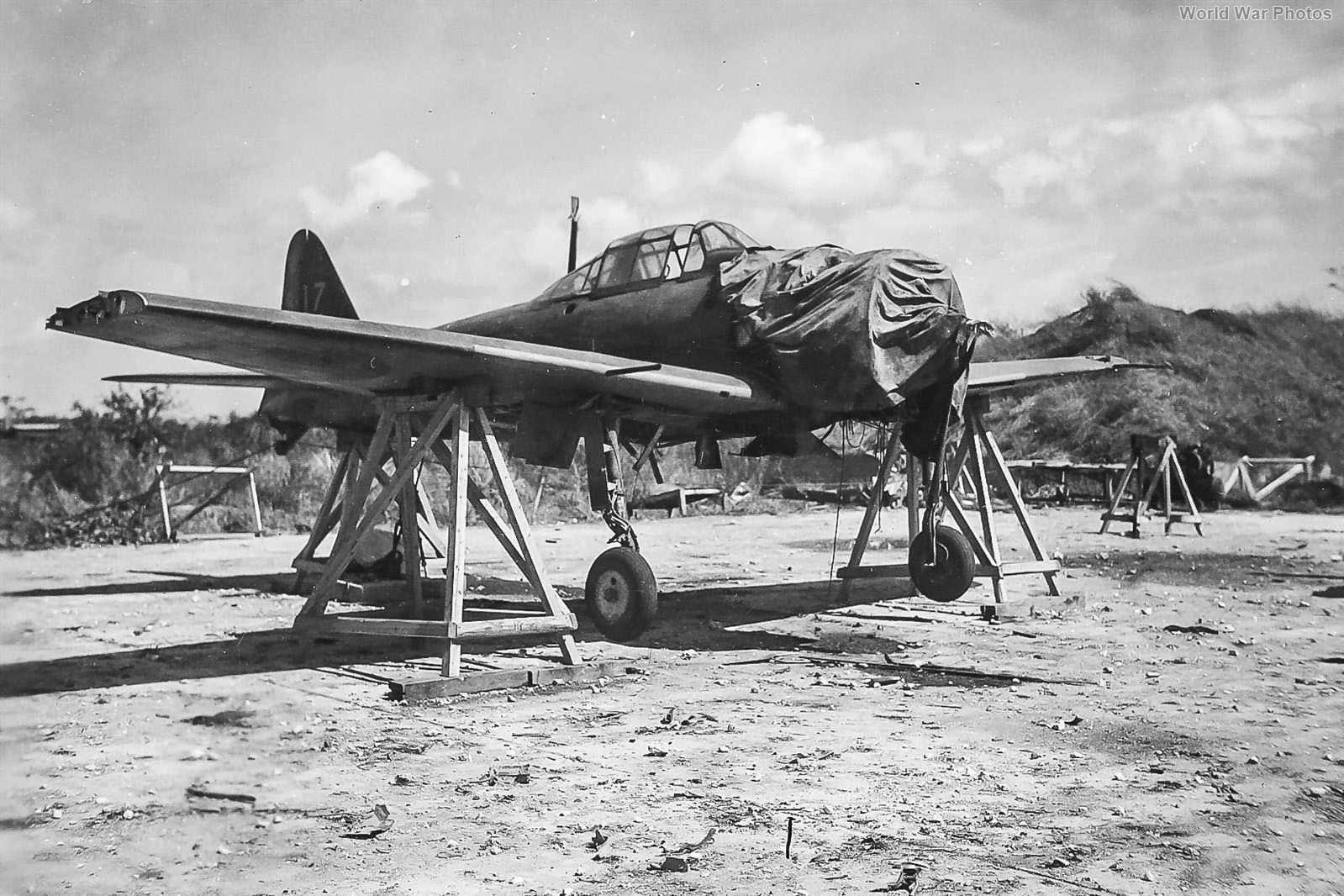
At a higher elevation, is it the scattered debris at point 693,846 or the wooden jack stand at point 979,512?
the wooden jack stand at point 979,512

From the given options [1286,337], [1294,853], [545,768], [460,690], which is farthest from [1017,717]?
[1286,337]

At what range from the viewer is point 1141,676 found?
6926 millimetres

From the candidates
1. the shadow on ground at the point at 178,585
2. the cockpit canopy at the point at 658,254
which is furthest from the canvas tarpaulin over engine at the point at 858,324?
the shadow on ground at the point at 178,585

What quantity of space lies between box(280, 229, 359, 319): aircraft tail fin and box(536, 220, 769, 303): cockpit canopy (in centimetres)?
334

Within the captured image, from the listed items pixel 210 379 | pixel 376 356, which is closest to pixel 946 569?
pixel 376 356

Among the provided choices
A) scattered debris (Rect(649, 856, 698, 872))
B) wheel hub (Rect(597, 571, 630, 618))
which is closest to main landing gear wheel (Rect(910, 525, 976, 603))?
wheel hub (Rect(597, 571, 630, 618))

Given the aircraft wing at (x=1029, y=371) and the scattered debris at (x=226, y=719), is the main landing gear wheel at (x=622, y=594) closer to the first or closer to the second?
the scattered debris at (x=226, y=719)

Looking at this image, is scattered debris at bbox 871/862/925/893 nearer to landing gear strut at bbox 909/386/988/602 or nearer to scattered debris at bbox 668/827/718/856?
scattered debris at bbox 668/827/718/856

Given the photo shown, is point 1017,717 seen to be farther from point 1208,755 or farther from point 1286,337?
point 1286,337

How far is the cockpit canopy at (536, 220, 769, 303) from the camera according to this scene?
9547 mm

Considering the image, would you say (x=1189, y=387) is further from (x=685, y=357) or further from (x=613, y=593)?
(x=613, y=593)

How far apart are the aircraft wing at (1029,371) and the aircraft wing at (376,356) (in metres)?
2.79

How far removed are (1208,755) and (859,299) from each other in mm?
4569

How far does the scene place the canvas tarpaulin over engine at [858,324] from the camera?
8445 millimetres
